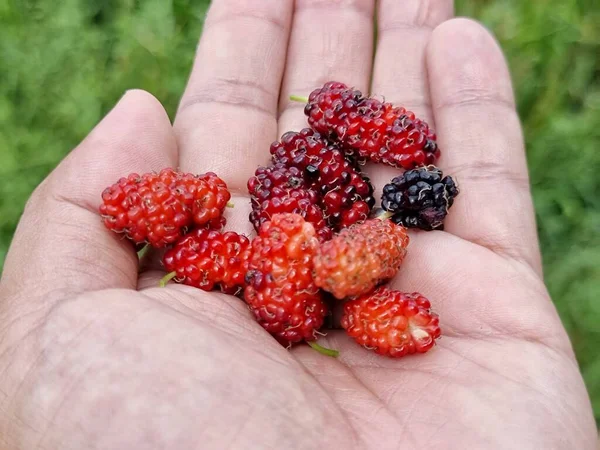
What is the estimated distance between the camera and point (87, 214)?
72.6 inches

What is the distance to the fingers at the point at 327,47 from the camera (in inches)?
106

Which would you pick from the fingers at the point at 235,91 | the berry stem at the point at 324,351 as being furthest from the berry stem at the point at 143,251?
the berry stem at the point at 324,351

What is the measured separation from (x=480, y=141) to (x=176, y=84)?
144 cm

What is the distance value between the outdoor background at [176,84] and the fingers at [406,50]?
48 cm

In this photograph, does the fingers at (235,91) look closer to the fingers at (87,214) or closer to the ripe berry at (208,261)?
the fingers at (87,214)

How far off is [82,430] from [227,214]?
0.91m

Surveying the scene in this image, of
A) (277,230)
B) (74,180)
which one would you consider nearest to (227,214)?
(277,230)

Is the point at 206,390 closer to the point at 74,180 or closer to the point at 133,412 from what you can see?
the point at 133,412

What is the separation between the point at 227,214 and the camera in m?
2.16

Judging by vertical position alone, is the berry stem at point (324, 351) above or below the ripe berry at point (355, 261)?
below

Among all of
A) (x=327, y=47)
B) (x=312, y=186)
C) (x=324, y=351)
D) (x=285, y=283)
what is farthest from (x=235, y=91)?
(x=324, y=351)

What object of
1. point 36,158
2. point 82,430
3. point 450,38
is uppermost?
point 450,38

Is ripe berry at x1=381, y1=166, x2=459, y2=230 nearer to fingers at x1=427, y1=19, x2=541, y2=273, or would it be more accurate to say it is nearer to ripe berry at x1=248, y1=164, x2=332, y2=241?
fingers at x1=427, y1=19, x2=541, y2=273

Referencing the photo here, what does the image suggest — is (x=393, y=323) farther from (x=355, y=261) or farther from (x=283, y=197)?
(x=283, y=197)
